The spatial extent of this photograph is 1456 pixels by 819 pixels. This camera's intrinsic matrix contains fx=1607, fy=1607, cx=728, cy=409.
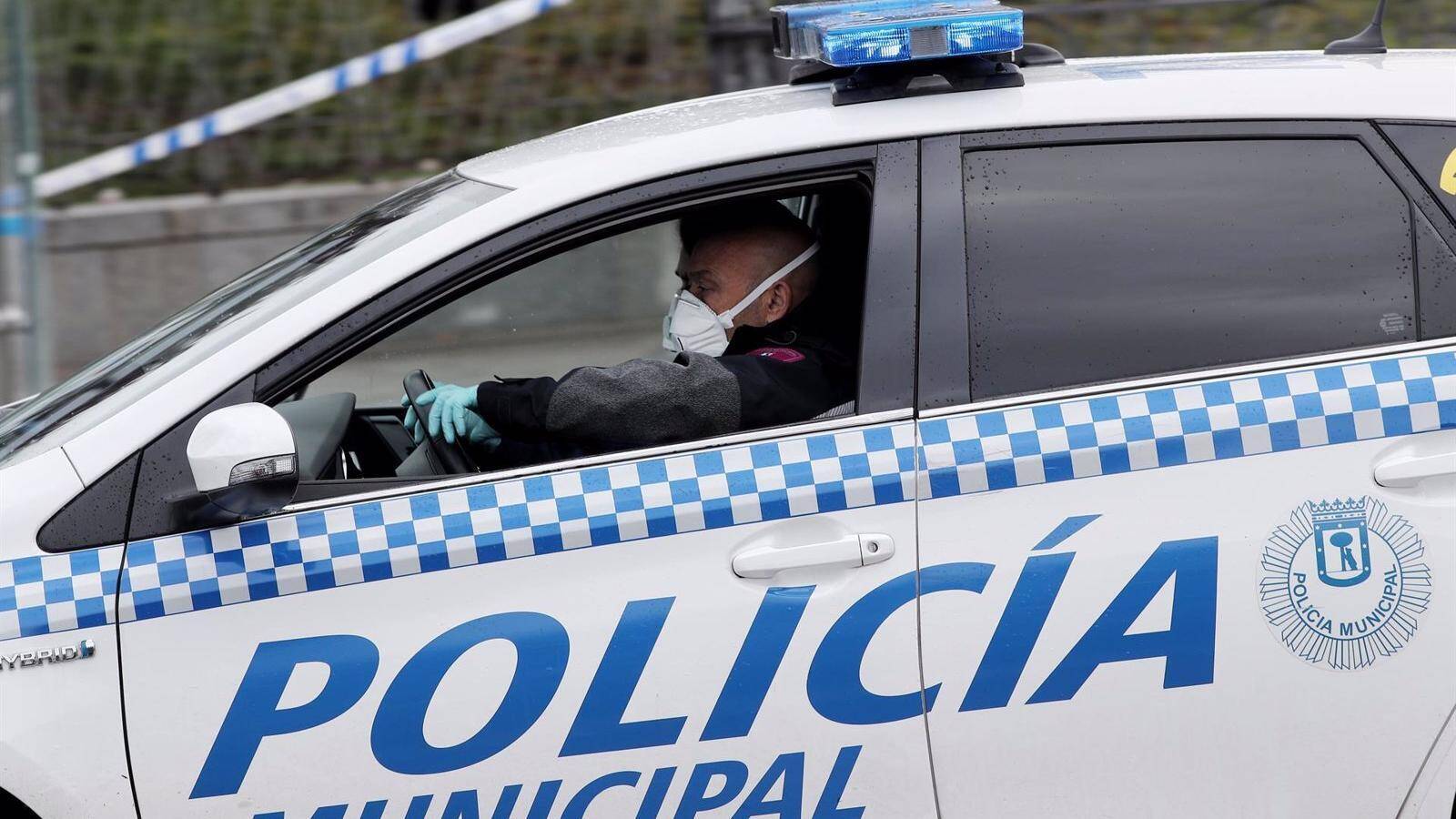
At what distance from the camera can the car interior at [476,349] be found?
272cm

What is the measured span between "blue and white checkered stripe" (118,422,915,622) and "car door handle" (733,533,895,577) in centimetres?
5

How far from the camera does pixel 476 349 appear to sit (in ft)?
13.2

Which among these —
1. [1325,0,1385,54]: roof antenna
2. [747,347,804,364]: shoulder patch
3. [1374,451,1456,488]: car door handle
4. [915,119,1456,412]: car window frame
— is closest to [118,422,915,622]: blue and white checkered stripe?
[915,119,1456,412]: car window frame

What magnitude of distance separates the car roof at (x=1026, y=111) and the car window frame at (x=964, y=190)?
0.7 inches

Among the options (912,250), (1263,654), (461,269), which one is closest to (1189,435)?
(1263,654)

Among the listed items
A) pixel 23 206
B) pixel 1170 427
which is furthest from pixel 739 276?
pixel 23 206

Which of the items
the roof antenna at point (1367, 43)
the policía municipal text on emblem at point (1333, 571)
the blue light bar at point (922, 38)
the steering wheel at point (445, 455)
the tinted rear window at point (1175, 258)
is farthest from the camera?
the roof antenna at point (1367, 43)

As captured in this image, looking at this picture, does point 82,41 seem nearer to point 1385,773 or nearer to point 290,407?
point 290,407

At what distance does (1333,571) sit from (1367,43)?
3.74 feet

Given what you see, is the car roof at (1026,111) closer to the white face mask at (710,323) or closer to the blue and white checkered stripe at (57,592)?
the white face mask at (710,323)

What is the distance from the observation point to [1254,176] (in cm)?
260

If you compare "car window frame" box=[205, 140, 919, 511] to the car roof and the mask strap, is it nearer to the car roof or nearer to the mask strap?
the car roof

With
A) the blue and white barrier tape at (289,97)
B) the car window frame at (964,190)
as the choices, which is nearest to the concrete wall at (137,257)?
the blue and white barrier tape at (289,97)

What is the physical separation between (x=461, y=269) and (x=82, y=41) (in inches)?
215
